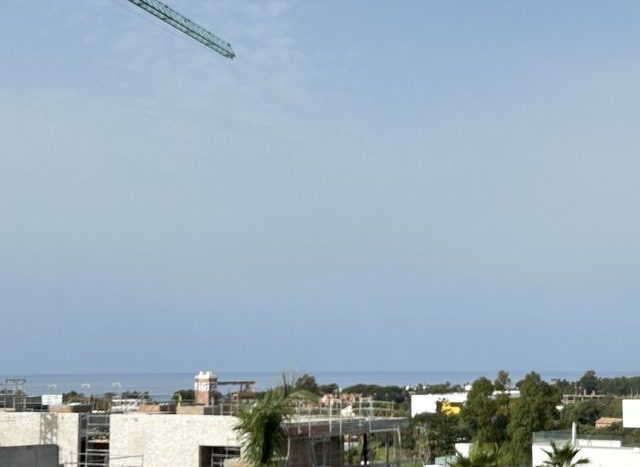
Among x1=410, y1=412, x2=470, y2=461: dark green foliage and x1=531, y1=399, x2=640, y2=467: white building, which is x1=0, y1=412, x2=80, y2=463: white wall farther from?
x1=410, y1=412, x2=470, y2=461: dark green foliage

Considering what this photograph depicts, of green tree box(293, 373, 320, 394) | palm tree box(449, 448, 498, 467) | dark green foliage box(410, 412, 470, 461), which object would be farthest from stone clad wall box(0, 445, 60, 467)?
dark green foliage box(410, 412, 470, 461)

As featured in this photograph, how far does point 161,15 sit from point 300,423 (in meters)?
77.6

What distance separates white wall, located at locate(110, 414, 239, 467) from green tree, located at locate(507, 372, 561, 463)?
5246 cm

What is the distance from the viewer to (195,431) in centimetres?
3806

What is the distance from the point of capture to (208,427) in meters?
37.8

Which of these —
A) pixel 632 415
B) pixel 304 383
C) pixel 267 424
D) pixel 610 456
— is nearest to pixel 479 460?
pixel 304 383

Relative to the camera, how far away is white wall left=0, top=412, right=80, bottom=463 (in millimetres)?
42281

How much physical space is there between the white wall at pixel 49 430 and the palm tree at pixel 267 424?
15118mm

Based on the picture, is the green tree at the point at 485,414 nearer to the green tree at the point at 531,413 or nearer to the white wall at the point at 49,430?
the green tree at the point at 531,413

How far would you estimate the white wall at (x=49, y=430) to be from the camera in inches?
1665

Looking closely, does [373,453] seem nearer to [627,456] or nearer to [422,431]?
[627,456]

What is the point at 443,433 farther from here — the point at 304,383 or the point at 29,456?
the point at 29,456

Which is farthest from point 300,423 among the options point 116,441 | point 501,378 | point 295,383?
point 501,378

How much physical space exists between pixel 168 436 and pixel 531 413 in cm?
5664
